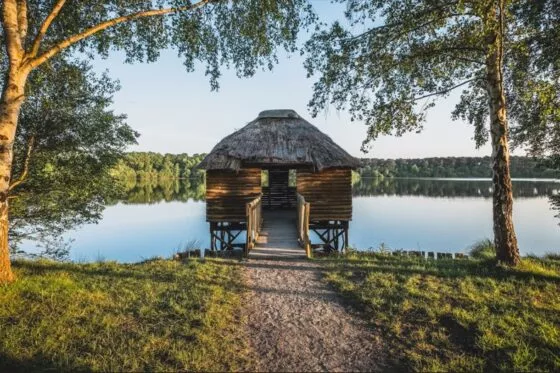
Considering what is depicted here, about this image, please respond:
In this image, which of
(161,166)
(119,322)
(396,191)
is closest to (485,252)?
(119,322)

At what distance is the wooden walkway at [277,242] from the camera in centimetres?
890

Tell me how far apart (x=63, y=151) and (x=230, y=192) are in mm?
6732

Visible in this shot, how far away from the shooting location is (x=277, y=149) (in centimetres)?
1398

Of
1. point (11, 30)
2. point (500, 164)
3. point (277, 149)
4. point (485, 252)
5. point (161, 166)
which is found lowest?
point (485, 252)

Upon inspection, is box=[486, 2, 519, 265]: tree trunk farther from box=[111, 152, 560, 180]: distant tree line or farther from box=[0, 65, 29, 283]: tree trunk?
box=[111, 152, 560, 180]: distant tree line

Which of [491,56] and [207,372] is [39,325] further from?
[491,56]

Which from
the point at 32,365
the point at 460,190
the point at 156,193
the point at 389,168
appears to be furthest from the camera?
the point at 389,168

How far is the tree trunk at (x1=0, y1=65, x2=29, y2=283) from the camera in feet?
18.0

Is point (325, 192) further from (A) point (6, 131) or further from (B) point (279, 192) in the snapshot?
(A) point (6, 131)

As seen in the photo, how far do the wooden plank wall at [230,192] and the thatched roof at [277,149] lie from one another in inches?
23.8

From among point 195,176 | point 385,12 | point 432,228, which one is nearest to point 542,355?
point 385,12

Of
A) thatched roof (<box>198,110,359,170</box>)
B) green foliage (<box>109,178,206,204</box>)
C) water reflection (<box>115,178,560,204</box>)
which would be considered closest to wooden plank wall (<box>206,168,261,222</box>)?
thatched roof (<box>198,110,359,170</box>)

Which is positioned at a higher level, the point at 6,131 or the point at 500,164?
the point at 6,131

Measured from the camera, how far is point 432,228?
28156mm
